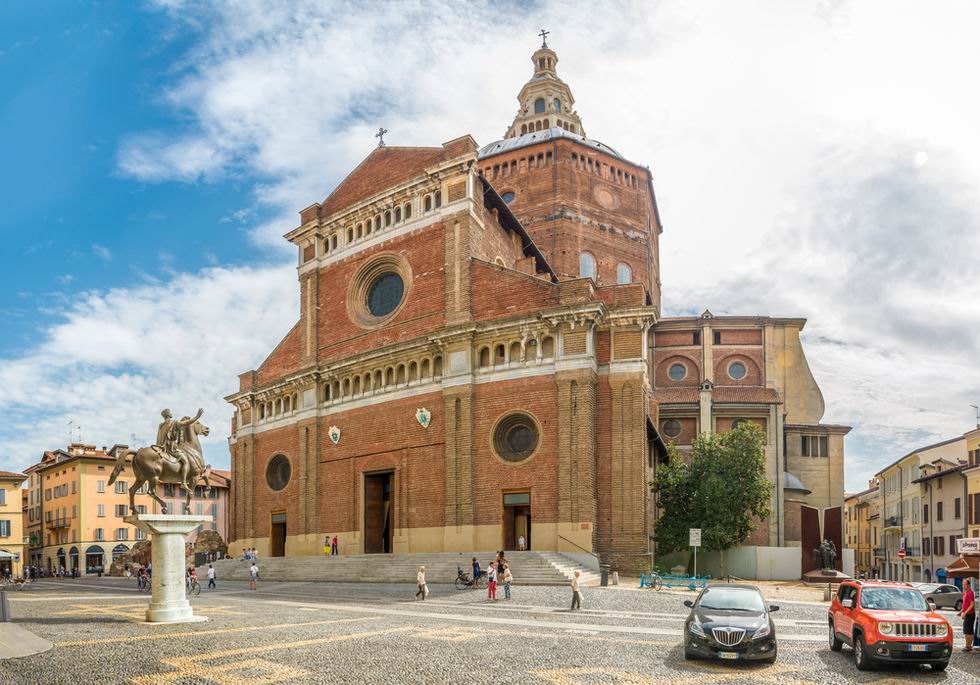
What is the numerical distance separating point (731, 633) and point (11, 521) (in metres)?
71.8

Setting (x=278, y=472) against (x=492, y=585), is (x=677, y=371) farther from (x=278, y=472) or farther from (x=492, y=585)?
(x=492, y=585)

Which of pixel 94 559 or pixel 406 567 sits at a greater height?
pixel 406 567

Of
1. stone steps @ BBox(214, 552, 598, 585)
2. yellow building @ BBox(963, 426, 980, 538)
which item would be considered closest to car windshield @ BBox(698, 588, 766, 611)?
stone steps @ BBox(214, 552, 598, 585)

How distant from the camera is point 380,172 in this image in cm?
4481

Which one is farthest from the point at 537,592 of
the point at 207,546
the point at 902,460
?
the point at 902,460

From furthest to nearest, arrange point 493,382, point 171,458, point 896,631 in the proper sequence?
1. point 493,382
2. point 171,458
3. point 896,631

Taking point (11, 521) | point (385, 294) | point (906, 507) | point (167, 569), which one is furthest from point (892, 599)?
point (11, 521)

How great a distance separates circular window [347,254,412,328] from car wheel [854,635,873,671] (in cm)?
3017

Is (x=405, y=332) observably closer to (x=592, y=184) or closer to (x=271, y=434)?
(x=271, y=434)

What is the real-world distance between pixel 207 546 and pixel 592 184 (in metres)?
37.0

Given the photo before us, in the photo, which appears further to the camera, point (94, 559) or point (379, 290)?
point (94, 559)

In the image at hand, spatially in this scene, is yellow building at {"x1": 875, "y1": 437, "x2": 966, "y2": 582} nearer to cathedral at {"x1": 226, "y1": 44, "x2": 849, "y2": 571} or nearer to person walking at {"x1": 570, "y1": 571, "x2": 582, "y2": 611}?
cathedral at {"x1": 226, "y1": 44, "x2": 849, "y2": 571}

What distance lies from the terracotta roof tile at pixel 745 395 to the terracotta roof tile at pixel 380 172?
1054 inches

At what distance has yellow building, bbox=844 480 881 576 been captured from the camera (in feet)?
286
